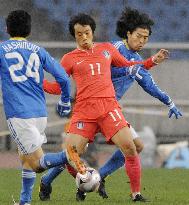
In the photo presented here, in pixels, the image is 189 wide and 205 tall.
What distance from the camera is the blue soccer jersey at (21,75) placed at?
27.5 feet

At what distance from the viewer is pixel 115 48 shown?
10352mm

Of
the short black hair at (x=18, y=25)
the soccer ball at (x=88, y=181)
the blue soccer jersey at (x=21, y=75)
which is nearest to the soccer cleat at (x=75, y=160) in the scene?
the soccer ball at (x=88, y=181)

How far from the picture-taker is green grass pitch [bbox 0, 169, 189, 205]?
995 cm

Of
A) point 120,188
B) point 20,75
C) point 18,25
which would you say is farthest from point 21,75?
point 120,188

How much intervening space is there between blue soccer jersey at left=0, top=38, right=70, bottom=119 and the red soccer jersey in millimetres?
1535

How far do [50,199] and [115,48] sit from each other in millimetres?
1702

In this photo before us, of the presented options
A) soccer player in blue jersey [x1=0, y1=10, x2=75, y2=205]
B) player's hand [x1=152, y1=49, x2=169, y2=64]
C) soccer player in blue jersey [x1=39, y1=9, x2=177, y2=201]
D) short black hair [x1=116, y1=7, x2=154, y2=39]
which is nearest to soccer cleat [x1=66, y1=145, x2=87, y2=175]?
soccer player in blue jersey [x1=0, y1=10, x2=75, y2=205]


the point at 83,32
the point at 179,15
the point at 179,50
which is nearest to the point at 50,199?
the point at 83,32

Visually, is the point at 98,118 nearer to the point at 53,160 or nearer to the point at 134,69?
the point at 134,69

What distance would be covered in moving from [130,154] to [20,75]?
187 cm

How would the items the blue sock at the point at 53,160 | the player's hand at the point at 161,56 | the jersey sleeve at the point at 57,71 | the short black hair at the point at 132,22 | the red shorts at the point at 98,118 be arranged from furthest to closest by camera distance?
the short black hair at the point at 132,22
the red shorts at the point at 98,118
the player's hand at the point at 161,56
the jersey sleeve at the point at 57,71
the blue sock at the point at 53,160

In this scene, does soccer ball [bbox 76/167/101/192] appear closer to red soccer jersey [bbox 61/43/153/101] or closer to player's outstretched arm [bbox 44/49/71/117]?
player's outstretched arm [bbox 44/49/71/117]

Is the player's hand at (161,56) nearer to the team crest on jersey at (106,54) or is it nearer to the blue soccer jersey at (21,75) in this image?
the team crest on jersey at (106,54)

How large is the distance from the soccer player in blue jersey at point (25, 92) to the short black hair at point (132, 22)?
2381 mm
